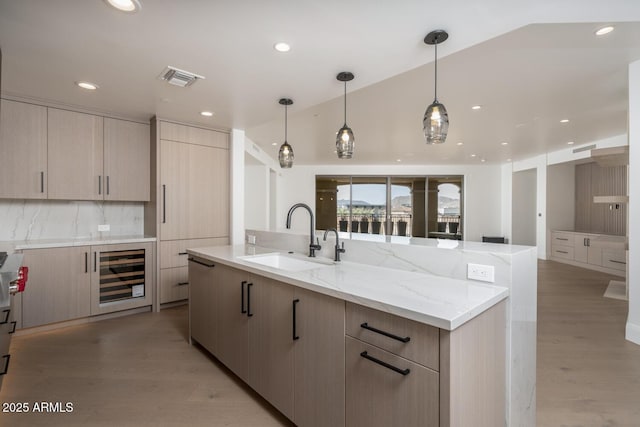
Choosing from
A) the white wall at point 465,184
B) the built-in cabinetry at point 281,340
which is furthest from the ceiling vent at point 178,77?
the white wall at point 465,184

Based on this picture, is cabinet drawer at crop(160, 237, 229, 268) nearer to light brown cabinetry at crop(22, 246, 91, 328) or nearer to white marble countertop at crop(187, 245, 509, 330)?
light brown cabinetry at crop(22, 246, 91, 328)

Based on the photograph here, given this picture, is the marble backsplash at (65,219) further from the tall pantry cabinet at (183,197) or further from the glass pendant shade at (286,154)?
the glass pendant shade at (286,154)

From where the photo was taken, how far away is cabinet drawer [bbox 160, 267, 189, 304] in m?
3.69

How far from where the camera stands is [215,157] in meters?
4.16

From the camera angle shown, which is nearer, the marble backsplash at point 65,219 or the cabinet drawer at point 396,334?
the cabinet drawer at point 396,334

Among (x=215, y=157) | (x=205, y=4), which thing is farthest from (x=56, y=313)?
(x=205, y=4)

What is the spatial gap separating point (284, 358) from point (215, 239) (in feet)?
9.18

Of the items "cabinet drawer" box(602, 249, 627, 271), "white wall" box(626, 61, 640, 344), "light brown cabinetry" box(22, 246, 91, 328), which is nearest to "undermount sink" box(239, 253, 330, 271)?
"light brown cabinetry" box(22, 246, 91, 328)

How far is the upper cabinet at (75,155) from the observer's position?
10.5ft

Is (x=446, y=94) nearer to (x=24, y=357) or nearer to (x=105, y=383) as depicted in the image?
(x=105, y=383)

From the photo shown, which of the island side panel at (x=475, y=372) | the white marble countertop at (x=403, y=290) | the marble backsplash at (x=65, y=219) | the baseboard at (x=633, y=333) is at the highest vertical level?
the marble backsplash at (x=65, y=219)

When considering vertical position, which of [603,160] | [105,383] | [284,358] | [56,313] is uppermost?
[603,160]

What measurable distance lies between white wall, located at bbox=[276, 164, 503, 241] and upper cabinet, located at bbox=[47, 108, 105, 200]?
5.64m

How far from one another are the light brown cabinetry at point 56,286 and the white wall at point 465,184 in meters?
5.95
